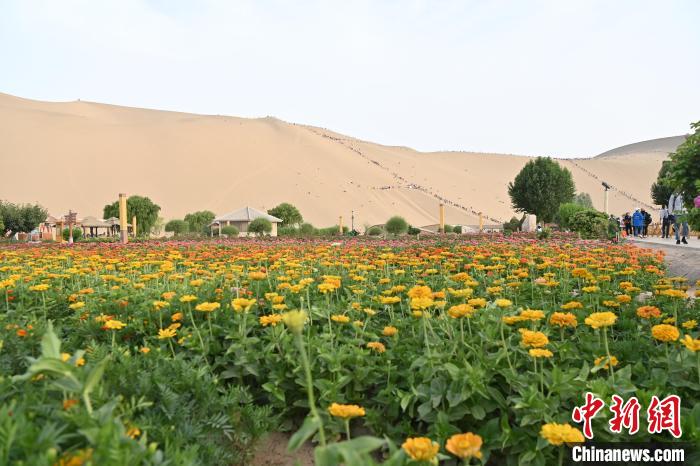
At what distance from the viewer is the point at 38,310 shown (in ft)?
14.9

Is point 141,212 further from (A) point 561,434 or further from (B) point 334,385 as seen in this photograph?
(A) point 561,434

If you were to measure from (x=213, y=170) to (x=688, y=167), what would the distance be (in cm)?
6700

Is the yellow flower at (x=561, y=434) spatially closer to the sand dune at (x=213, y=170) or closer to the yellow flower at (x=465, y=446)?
the yellow flower at (x=465, y=446)

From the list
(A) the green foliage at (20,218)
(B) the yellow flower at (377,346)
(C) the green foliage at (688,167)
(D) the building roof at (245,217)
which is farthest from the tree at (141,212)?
(B) the yellow flower at (377,346)

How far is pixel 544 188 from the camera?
149 ft

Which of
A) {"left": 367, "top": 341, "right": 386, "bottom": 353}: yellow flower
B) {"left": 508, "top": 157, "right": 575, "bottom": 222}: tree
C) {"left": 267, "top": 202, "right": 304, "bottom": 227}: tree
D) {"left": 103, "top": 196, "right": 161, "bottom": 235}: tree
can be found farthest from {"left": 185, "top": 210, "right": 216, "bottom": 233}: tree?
{"left": 367, "top": 341, "right": 386, "bottom": 353}: yellow flower

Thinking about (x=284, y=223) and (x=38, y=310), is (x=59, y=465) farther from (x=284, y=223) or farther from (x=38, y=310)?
(x=284, y=223)

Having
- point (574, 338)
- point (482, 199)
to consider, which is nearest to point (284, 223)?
point (574, 338)

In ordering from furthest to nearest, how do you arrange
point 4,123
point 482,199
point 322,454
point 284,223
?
1. point 482,199
2. point 4,123
3. point 284,223
4. point 322,454

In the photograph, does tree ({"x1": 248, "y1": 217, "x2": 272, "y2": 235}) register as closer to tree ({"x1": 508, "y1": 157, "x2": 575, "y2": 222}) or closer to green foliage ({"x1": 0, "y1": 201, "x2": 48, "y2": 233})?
green foliage ({"x1": 0, "y1": 201, "x2": 48, "y2": 233})

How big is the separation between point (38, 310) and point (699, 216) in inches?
292

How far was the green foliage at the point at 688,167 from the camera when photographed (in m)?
6.68

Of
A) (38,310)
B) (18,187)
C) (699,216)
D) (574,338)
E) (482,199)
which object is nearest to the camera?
(574,338)

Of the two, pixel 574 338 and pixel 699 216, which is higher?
pixel 699 216
